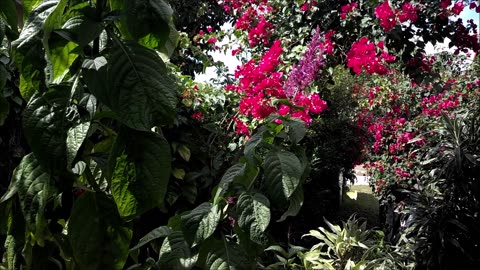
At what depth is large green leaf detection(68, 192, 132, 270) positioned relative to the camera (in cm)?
67

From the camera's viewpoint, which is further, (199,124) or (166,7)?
(199,124)

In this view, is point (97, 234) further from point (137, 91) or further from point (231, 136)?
point (231, 136)

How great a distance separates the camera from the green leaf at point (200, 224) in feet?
2.68

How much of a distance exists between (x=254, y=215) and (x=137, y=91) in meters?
0.36

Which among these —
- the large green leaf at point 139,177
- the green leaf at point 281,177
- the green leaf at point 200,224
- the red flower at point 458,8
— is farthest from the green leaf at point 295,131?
the red flower at point 458,8

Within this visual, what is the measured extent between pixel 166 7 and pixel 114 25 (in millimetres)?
159

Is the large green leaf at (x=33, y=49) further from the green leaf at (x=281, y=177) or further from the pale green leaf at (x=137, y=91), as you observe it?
the green leaf at (x=281, y=177)

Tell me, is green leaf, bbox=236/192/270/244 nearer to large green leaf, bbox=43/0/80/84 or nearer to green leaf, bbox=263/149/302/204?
green leaf, bbox=263/149/302/204

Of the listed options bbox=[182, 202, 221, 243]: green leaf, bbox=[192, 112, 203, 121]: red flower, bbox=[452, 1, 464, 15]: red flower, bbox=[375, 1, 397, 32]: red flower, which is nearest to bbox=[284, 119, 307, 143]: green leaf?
bbox=[182, 202, 221, 243]: green leaf

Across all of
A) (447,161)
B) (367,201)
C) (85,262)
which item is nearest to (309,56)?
(85,262)

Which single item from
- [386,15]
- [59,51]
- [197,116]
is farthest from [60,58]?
[386,15]

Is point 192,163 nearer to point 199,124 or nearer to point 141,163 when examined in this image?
point 199,124

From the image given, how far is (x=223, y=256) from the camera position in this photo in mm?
829

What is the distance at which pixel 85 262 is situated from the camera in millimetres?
670
